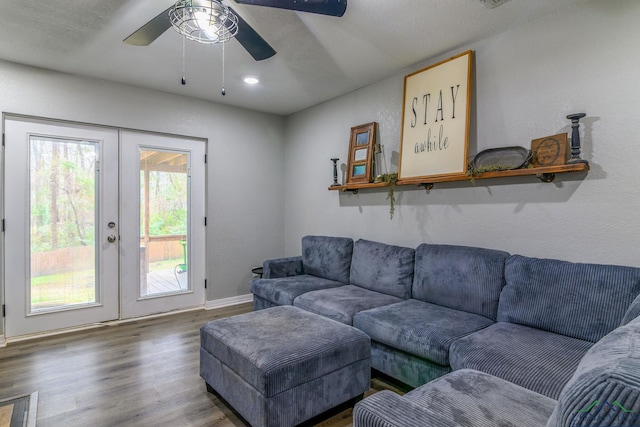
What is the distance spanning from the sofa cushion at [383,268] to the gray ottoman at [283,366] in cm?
90

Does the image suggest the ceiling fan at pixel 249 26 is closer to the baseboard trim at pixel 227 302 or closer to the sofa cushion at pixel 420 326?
the sofa cushion at pixel 420 326

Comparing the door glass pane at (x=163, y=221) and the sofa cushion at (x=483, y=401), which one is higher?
the door glass pane at (x=163, y=221)

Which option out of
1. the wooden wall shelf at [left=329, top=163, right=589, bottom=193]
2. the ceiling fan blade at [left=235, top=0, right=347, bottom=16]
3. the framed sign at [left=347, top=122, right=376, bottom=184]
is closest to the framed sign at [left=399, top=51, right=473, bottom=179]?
the wooden wall shelf at [left=329, top=163, right=589, bottom=193]

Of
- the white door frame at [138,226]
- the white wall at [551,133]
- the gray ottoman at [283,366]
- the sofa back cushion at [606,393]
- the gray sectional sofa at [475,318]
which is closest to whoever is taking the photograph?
the sofa back cushion at [606,393]

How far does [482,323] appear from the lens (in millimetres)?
2207

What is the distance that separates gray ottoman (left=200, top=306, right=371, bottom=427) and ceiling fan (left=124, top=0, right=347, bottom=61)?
6.00 feet

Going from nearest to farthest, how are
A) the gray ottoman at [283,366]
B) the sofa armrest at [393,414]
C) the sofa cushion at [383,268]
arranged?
the sofa armrest at [393,414]
the gray ottoman at [283,366]
the sofa cushion at [383,268]

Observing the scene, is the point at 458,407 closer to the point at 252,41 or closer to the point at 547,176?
the point at 547,176

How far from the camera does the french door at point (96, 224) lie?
3148mm

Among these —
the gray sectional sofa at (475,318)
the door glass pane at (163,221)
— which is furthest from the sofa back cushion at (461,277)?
the door glass pane at (163,221)

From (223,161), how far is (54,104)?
1.73 metres

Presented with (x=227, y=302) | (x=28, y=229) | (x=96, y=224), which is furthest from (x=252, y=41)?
(x=227, y=302)

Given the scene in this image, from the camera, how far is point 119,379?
243 centimetres

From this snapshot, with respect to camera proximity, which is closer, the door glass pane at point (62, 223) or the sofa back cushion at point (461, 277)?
the sofa back cushion at point (461, 277)
